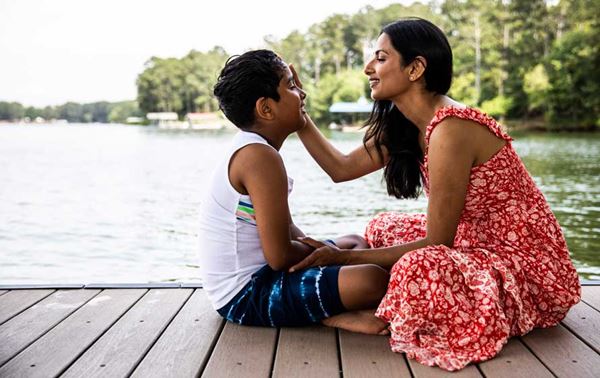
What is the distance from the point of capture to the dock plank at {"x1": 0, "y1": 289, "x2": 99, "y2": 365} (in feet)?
6.64

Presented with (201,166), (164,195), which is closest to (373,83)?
(164,195)

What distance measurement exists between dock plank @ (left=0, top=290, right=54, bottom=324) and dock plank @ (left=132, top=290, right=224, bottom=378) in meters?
0.58

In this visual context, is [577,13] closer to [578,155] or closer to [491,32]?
[491,32]

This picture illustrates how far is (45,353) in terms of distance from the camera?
1.95 m

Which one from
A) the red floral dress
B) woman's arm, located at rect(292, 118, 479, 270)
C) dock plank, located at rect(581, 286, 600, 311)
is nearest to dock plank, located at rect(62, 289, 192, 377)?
the red floral dress

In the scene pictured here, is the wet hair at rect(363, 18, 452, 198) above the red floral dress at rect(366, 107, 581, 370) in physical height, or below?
above

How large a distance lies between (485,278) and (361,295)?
378 mm

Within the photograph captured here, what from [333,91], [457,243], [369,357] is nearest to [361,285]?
[369,357]

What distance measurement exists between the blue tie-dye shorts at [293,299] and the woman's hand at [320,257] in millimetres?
21

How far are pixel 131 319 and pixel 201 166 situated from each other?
15.1m

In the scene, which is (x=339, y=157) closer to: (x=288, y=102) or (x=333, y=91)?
(x=288, y=102)

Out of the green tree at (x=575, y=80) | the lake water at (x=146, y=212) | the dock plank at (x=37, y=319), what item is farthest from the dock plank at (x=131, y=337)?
the green tree at (x=575, y=80)

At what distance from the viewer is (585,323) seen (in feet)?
7.23

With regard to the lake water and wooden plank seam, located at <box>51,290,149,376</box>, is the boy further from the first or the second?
the lake water
